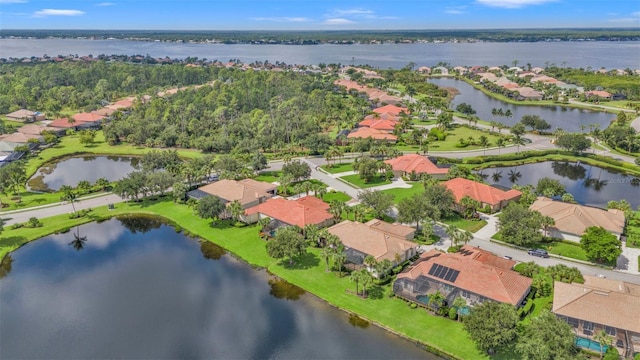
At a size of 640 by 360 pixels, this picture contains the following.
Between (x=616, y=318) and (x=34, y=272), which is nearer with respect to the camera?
(x=616, y=318)

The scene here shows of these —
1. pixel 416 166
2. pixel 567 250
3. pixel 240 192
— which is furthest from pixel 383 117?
pixel 567 250

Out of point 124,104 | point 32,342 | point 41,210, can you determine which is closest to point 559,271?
point 32,342

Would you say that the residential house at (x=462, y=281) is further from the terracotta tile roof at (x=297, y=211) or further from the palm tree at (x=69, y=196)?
the palm tree at (x=69, y=196)

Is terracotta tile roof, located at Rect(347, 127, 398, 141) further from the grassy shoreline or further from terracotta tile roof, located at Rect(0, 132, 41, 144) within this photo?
terracotta tile roof, located at Rect(0, 132, 41, 144)

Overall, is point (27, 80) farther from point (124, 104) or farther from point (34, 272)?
point (34, 272)

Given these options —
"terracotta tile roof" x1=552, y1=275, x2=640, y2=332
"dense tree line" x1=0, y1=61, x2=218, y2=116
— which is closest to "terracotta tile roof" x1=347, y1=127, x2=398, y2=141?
"terracotta tile roof" x1=552, y1=275, x2=640, y2=332

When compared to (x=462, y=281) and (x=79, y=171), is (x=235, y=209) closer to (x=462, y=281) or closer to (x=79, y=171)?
(x=462, y=281)
